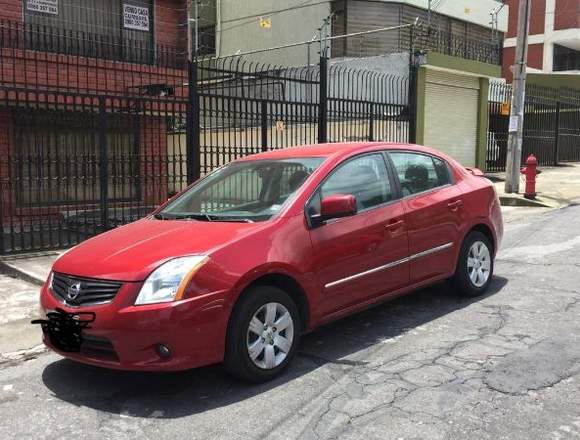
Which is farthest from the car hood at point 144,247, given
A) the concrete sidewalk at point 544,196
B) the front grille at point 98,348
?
the concrete sidewalk at point 544,196

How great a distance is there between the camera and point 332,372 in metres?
4.39

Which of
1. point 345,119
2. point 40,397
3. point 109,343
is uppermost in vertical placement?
point 345,119

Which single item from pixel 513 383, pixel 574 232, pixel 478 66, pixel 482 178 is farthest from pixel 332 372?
pixel 478 66

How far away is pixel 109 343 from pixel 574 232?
8572mm

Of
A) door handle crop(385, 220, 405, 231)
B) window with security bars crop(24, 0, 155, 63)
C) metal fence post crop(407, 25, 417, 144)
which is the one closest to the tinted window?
door handle crop(385, 220, 405, 231)

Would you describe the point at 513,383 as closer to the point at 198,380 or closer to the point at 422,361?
the point at 422,361

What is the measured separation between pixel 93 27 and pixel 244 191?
31.6 feet

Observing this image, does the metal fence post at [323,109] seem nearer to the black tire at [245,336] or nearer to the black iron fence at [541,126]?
the black tire at [245,336]

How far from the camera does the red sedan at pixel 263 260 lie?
3826mm

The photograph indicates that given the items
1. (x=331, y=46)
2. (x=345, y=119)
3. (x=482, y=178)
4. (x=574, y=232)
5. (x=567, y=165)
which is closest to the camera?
(x=482, y=178)

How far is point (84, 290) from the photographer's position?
13.1 ft

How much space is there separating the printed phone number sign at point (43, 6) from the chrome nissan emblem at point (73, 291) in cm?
1006

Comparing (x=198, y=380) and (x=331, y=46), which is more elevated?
(x=331, y=46)

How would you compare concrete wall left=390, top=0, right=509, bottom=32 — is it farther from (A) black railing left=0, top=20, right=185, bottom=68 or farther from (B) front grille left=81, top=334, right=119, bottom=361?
(B) front grille left=81, top=334, right=119, bottom=361
